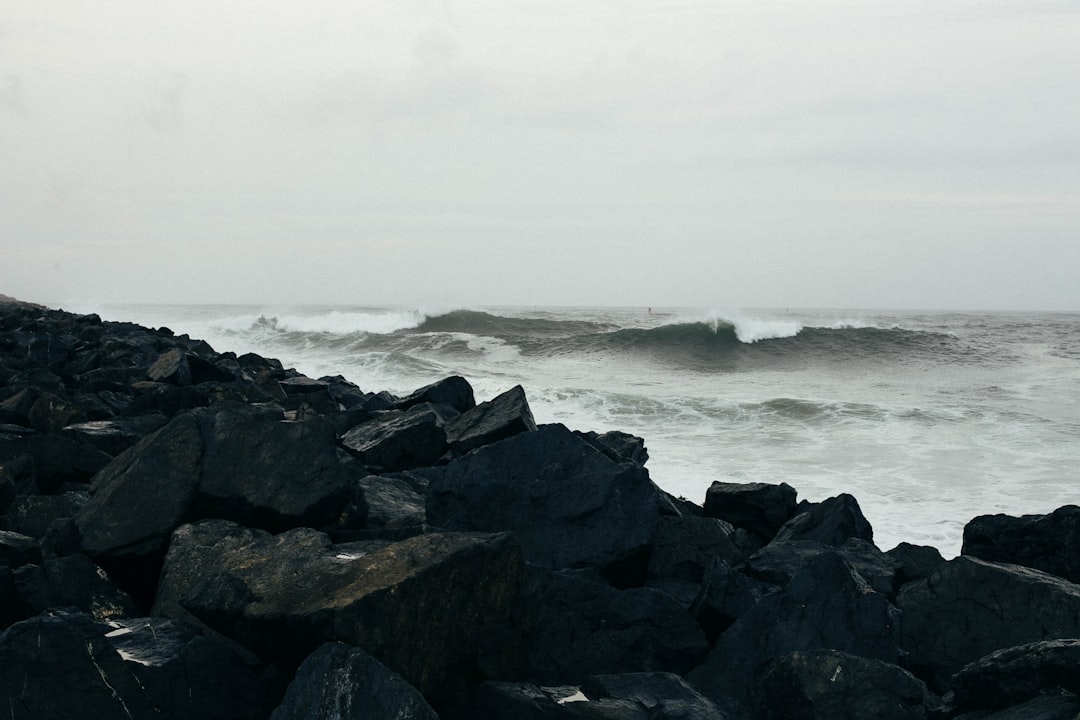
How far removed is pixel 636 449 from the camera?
7438 millimetres

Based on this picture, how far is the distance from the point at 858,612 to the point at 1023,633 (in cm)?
69

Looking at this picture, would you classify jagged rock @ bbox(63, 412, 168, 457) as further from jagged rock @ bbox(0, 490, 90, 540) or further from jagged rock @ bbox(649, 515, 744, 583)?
jagged rock @ bbox(649, 515, 744, 583)

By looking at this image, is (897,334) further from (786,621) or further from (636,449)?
(786,621)

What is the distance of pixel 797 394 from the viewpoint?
58.4ft

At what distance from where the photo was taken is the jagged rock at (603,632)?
3246 mm

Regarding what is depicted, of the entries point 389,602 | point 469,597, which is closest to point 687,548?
point 469,597

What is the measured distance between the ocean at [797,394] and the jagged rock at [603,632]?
4301mm

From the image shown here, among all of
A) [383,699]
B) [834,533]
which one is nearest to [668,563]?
[834,533]

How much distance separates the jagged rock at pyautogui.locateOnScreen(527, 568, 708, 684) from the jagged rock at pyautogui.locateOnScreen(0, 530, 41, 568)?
6.67ft

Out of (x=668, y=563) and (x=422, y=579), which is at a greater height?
(x=422, y=579)

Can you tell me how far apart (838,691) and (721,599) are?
961mm

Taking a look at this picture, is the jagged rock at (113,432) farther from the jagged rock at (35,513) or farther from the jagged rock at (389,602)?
the jagged rock at (389,602)

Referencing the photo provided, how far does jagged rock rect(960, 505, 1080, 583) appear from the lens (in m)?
4.33

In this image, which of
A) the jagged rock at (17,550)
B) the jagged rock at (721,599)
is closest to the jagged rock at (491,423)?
the jagged rock at (721,599)
